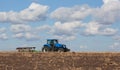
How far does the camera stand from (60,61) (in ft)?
109

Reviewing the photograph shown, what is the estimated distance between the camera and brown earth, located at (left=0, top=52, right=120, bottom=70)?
32.6m

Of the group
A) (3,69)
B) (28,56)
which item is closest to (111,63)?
(28,56)

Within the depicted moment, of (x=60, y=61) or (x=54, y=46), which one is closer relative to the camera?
Answer: (x=60, y=61)

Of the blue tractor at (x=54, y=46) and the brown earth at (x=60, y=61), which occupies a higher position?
the blue tractor at (x=54, y=46)

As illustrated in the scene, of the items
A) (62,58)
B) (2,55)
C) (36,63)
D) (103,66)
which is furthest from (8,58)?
(103,66)

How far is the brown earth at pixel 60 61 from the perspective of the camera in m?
32.6

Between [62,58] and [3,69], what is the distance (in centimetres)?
582

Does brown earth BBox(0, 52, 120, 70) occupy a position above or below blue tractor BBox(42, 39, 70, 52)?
below

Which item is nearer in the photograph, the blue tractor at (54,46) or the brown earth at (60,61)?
the brown earth at (60,61)

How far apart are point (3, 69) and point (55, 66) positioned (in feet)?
16.5

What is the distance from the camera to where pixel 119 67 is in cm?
3241

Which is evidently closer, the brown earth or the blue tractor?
the brown earth

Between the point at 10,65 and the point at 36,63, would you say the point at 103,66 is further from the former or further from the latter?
the point at 10,65

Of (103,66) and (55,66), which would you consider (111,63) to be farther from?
(55,66)
